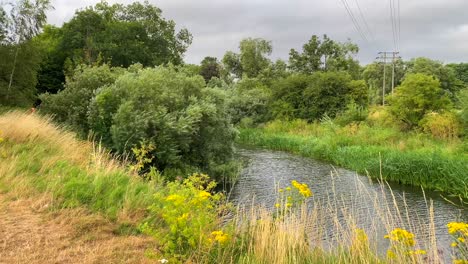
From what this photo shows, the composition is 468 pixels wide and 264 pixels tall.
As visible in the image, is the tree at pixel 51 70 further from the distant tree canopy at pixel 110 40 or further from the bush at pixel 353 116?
the bush at pixel 353 116

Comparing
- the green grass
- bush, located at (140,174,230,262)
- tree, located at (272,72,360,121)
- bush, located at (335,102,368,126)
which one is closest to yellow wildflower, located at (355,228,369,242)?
bush, located at (140,174,230,262)

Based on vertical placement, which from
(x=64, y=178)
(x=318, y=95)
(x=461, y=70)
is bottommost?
(x=64, y=178)

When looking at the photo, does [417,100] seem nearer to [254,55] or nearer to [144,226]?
[144,226]

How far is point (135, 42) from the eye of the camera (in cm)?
3622

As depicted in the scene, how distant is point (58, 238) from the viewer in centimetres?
497

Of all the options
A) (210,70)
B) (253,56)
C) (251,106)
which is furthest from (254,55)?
(251,106)

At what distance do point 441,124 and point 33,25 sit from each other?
20.9m

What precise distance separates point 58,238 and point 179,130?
7.29m

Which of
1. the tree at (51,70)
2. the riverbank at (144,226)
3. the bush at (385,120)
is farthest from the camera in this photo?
the tree at (51,70)

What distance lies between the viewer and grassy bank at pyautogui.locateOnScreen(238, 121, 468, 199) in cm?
1451

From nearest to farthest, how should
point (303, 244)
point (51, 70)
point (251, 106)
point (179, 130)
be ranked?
1. point (303, 244)
2. point (179, 130)
3. point (51, 70)
4. point (251, 106)

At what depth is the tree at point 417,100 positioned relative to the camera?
883 inches

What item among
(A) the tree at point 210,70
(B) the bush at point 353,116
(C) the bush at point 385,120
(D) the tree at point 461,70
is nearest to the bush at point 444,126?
(C) the bush at point 385,120

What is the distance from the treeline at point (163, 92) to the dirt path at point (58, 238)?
470 cm
